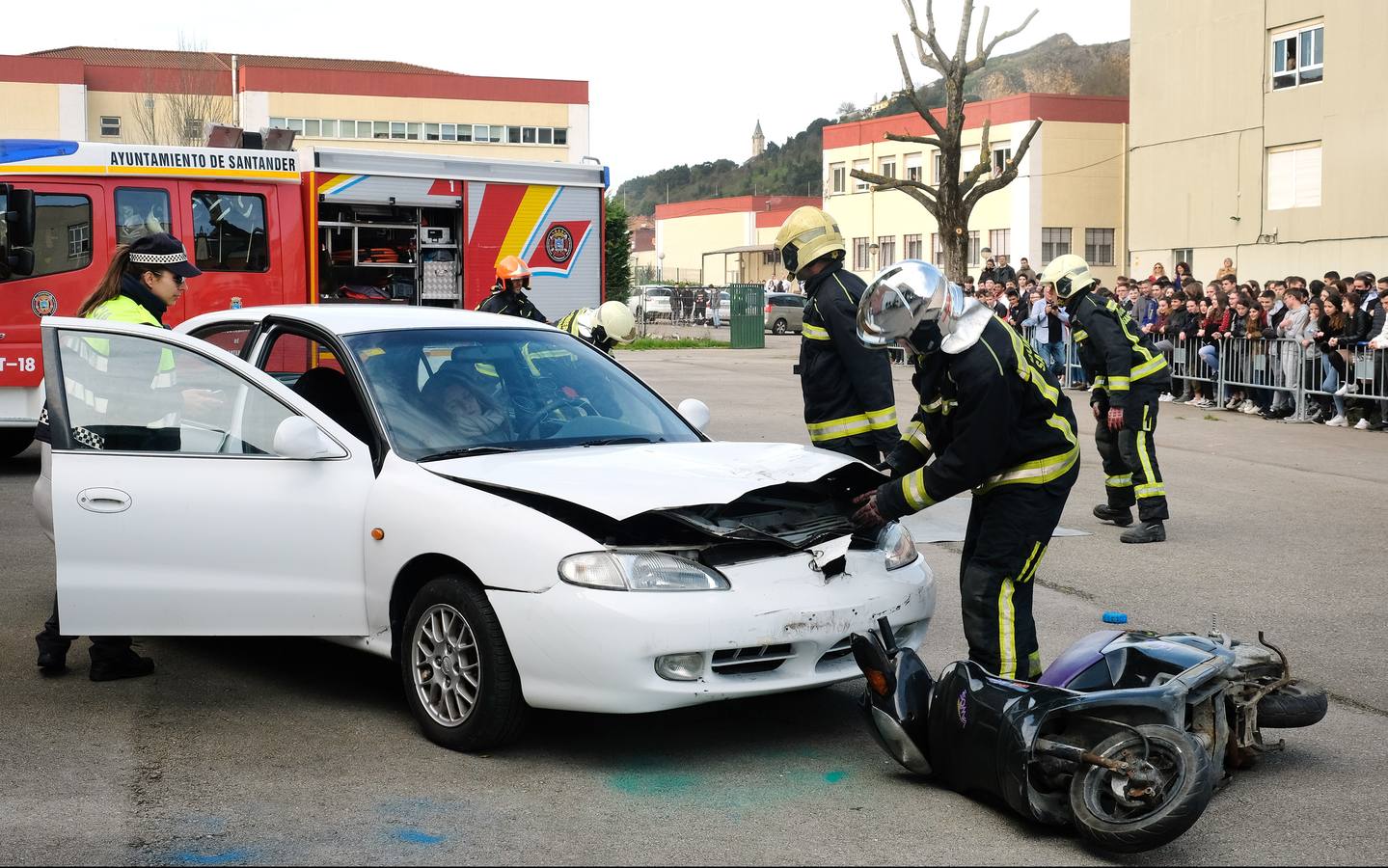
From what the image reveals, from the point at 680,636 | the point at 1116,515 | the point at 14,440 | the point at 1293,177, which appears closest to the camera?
the point at 680,636

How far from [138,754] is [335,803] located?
0.98 meters

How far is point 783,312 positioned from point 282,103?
1020 inches

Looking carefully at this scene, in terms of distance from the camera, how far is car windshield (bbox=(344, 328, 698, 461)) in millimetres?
5641

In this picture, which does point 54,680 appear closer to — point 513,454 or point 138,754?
point 138,754

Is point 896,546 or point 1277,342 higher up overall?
point 1277,342

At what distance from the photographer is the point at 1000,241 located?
5788 centimetres

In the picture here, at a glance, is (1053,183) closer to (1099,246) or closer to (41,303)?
(1099,246)

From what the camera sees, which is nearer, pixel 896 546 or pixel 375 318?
pixel 896 546

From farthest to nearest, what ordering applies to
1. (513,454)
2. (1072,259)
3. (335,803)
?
(1072,259) < (513,454) < (335,803)

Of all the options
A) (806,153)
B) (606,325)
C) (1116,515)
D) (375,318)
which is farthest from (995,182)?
(806,153)

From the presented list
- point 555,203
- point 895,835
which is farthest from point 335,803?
point 555,203

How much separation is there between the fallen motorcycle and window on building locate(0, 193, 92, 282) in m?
10.00

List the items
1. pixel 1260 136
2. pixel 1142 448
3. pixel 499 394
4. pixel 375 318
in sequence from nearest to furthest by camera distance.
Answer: pixel 499 394, pixel 375 318, pixel 1142 448, pixel 1260 136

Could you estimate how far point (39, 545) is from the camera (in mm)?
9094
